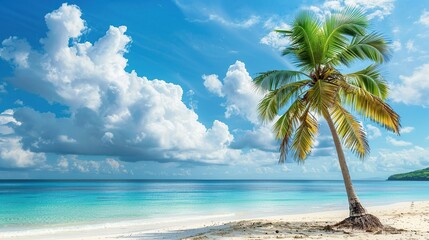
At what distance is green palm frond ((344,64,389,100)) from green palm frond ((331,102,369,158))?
3.23ft

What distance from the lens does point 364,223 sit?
38.0ft

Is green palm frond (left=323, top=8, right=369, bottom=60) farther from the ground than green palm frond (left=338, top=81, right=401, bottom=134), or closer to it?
farther from the ground

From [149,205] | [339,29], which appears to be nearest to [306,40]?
[339,29]

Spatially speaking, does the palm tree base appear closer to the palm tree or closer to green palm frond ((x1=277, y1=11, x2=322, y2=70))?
the palm tree

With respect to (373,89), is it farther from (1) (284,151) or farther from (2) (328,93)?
(1) (284,151)

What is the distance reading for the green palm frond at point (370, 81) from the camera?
12508 mm

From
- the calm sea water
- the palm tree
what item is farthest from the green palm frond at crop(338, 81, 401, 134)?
the calm sea water

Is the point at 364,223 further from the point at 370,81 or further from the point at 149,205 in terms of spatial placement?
the point at 149,205

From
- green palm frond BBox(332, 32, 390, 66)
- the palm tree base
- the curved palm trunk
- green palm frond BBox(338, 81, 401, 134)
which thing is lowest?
the palm tree base

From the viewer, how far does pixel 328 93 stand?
11789 millimetres

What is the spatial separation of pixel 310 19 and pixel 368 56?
2.27 meters

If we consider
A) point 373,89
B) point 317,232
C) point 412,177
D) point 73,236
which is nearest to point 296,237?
point 317,232

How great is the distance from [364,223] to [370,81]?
4.43 meters

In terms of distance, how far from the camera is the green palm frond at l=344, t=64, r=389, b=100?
41.0 feet
